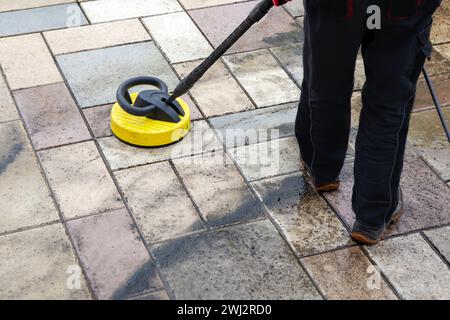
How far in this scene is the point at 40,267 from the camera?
11.3 feet

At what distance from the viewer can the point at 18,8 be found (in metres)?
5.47

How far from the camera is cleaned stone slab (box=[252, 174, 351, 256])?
3.62 m

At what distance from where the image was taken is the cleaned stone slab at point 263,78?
4.63 m

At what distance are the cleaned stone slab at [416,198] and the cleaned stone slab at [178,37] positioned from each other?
1.43 meters

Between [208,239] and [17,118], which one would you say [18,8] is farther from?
[208,239]

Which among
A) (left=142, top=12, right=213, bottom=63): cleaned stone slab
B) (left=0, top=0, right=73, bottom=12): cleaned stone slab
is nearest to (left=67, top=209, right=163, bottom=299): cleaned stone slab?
(left=142, top=12, right=213, bottom=63): cleaned stone slab

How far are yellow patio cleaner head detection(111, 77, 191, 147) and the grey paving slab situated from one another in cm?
126

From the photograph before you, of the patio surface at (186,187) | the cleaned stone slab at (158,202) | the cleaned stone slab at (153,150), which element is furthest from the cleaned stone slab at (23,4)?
the cleaned stone slab at (158,202)

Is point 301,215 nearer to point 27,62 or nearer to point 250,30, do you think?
point 250,30

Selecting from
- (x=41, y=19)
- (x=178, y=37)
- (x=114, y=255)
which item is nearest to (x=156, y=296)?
(x=114, y=255)

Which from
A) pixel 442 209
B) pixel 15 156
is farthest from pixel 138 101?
pixel 442 209

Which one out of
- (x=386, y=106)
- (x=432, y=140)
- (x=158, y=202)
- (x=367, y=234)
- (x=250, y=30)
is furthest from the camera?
(x=250, y=30)

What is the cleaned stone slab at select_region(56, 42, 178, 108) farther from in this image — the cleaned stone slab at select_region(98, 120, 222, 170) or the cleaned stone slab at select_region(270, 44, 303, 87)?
the cleaned stone slab at select_region(270, 44, 303, 87)

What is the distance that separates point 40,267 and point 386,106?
1.65 metres
